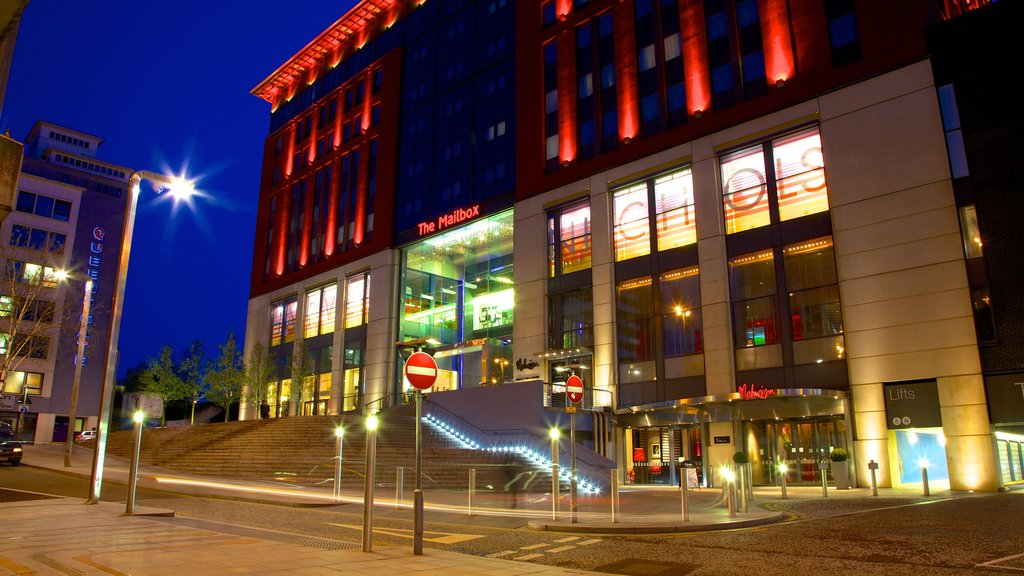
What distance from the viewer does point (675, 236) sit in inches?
1391

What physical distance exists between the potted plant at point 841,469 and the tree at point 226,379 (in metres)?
46.1

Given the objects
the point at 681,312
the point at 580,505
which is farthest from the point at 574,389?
the point at 681,312

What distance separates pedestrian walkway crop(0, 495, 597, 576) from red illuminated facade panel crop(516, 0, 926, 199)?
2911 centimetres

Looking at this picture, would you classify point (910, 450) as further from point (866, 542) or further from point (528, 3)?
point (528, 3)

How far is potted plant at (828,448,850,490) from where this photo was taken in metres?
26.0

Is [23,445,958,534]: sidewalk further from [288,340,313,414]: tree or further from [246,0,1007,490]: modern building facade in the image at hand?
[288,340,313,414]: tree

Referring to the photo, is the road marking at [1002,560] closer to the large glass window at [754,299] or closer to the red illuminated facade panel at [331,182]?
the large glass window at [754,299]

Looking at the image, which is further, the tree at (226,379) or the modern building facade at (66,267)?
the modern building facade at (66,267)

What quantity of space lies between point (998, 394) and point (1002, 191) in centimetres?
750

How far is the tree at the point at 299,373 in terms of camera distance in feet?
181

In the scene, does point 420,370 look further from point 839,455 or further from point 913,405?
A: point 913,405

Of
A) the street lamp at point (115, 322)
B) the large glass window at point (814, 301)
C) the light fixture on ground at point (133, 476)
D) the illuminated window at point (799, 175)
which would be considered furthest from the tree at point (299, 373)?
the light fixture on ground at point (133, 476)

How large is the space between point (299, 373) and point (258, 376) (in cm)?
483

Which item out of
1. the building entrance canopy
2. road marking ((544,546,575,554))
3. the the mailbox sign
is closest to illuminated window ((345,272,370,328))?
the building entrance canopy
